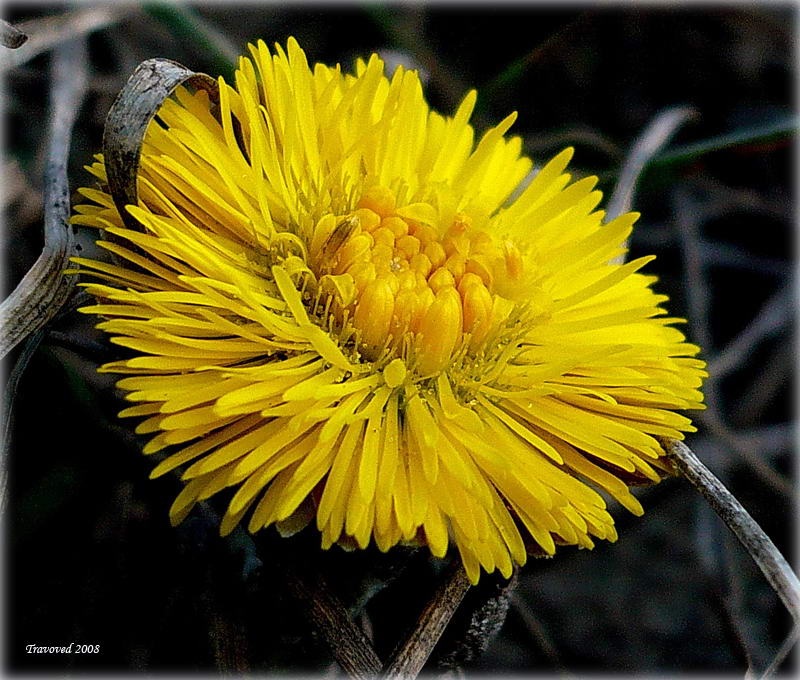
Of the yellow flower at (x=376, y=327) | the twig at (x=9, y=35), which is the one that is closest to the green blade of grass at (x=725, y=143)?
the yellow flower at (x=376, y=327)

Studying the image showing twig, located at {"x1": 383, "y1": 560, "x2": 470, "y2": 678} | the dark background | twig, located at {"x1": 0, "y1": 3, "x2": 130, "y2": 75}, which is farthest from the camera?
twig, located at {"x1": 0, "y1": 3, "x2": 130, "y2": 75}

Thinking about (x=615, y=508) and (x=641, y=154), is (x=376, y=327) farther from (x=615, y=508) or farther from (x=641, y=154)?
(x=641, y=154)

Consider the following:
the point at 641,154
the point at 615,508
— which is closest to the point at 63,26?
the point at 641,154

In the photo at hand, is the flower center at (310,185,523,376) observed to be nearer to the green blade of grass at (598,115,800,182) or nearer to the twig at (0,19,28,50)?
the twig at (0,19,28,50)

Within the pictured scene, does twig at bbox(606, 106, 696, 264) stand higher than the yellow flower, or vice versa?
twig at bbox(606, 106, 696, 264)

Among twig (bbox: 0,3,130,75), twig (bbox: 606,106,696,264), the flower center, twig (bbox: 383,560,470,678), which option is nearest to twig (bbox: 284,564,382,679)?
twig (bbox: 383,560,470,678)
